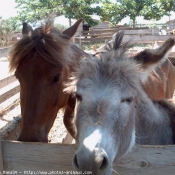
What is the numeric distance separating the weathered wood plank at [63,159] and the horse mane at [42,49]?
1125 millimetres

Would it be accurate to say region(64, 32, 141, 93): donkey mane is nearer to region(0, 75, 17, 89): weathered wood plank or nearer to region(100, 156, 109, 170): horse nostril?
region(100, 156, 109, 170): horse nostril

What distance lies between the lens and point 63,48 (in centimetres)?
299

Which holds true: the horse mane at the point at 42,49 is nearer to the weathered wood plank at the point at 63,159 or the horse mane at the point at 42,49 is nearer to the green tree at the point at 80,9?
the weathered wood plank at the point at 63,159

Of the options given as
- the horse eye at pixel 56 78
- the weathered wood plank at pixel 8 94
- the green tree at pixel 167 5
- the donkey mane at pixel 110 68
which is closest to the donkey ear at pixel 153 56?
the donkey mane at pixel 110 68

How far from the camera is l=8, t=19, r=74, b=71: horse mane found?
2824 mm

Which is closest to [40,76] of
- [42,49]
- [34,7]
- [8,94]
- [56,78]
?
[56,78]

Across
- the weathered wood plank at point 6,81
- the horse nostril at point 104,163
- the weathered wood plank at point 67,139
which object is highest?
the horse nostril at point 104,163

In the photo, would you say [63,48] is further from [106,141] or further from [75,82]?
[106,141]

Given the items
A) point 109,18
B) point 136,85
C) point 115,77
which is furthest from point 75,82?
point 109,18

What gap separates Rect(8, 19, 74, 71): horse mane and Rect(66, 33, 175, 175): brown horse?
2.27 feet

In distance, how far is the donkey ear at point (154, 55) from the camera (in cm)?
225

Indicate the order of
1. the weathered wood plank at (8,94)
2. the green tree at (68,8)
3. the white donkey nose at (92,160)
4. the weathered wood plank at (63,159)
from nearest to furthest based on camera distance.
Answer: the white donkey nose at (92,160), the weathered wood plank at (63,159), the weathered wood plank at (8,94), the green tree at (68,8)

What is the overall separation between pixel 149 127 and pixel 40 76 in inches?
46.3

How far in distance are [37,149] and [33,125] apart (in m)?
0.69
